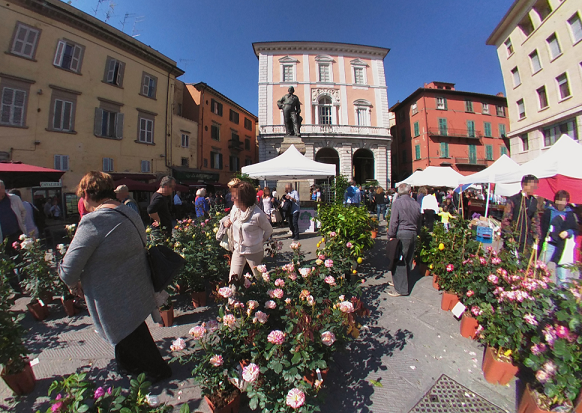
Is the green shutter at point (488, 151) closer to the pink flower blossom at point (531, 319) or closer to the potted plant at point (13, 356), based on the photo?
the pink flower blossom at point (531, 319)

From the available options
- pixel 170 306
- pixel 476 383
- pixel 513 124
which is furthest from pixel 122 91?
pixel 513 124

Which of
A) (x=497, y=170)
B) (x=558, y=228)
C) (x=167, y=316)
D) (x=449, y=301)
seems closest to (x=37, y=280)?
(x=167, y=316)

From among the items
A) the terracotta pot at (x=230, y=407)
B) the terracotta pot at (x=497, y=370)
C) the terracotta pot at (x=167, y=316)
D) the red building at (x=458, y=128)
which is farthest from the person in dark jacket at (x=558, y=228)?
the red building at (x=458, y=128)

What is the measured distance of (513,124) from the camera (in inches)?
730

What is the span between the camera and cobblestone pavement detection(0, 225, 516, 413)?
191 cm

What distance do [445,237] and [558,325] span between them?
233cm

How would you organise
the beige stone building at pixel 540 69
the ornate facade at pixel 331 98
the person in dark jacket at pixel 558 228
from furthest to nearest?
1. the ornate facade at pixel 331 98
2. the beige stone building at pixel 540 69
3. the person in dark jacket at pixel 558 228

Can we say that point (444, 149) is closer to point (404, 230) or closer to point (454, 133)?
point (454, 133)

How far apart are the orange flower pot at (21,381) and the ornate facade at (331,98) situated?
22.5 m

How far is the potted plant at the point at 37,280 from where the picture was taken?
3061 millimetres

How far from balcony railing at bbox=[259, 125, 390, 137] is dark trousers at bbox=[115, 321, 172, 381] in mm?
22643

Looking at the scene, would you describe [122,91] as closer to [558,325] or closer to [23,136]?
[23,136]

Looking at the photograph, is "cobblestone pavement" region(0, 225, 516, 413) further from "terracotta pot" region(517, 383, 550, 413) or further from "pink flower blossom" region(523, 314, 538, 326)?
"pink flower blossom" region(523, 314, 538, 326)

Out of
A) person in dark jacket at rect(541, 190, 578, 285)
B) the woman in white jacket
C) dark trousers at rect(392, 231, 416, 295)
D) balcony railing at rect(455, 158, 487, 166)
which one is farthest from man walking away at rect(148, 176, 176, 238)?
balcony railing at rect(455, 158, 487, 166)
